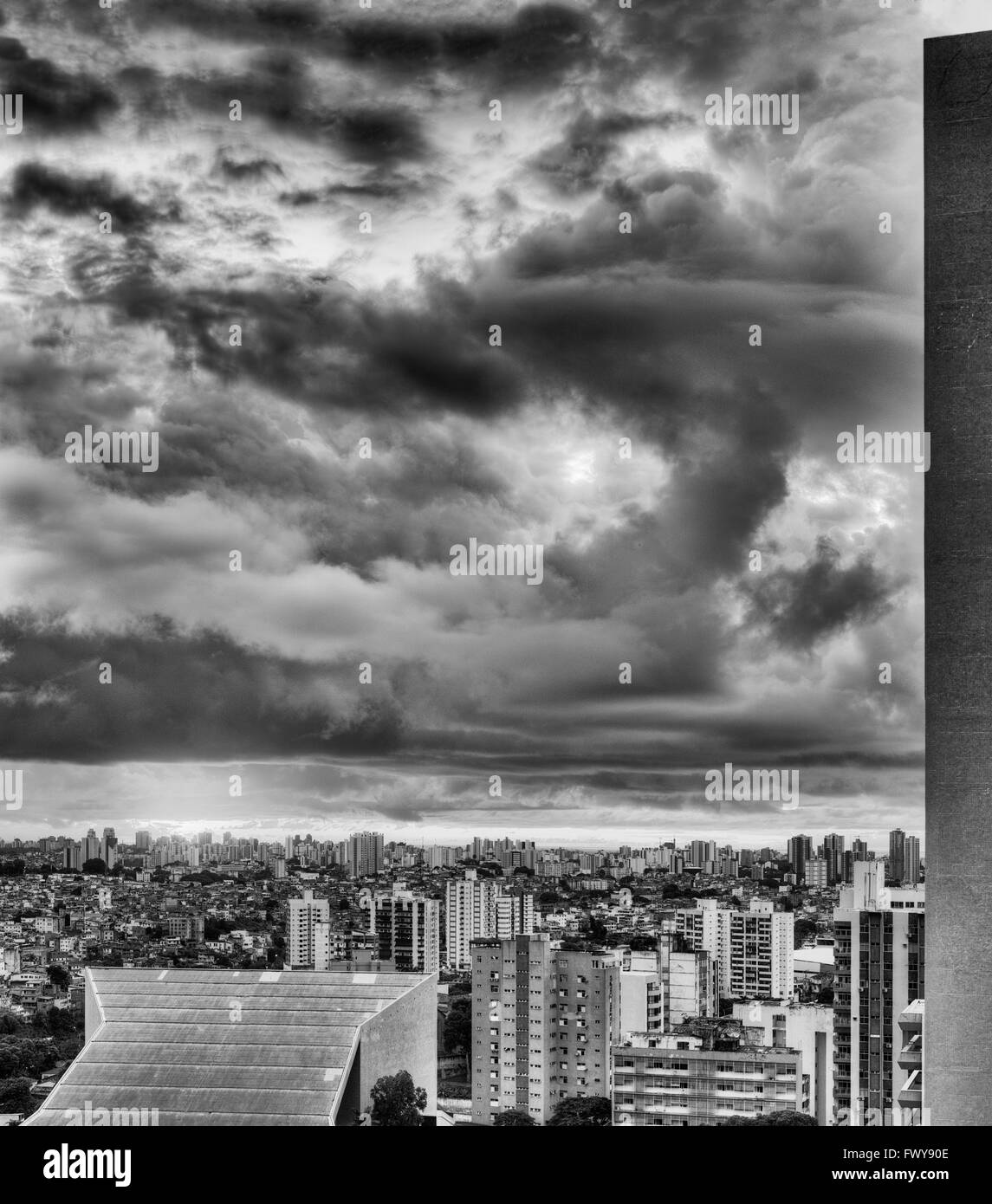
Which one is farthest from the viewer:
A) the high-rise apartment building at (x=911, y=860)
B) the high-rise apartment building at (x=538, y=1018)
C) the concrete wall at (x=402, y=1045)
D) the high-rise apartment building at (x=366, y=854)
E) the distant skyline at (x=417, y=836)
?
the high-rise apartment building at (x=366, y=854)

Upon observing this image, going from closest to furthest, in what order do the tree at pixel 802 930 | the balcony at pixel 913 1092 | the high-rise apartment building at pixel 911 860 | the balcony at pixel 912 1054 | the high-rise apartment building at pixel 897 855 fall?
the balcony at pixel 913 1092 → the balcony at pixel 912 1054 → the high-rise apartment building at pixel 911 860 → the high-rise apartment building at pixel 897 855 → the tree at pixel 802 930

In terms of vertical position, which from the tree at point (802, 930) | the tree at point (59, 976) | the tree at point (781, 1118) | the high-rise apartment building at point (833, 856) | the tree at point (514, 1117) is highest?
the high-rise apartment building at point (833, 856)

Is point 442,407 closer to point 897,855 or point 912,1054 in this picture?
point 897,855

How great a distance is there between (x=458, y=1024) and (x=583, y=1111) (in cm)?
87

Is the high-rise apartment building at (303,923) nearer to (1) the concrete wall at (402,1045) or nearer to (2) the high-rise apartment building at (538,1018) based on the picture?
(1) the concrete wall at (402,1045)

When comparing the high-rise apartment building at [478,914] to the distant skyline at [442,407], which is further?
the high-rise apartment building at [478,914]

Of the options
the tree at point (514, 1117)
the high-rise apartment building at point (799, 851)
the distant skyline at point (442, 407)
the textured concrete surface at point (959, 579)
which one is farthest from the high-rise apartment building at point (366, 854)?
the textured concrete surface at point (959, 579)

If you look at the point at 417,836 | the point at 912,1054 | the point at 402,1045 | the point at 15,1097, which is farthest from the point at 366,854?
the point at 912,1054

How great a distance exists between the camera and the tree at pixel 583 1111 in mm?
5238

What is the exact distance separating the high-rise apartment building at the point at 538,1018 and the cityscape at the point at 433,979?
11 millimetres

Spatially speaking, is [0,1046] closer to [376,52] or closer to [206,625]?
[206,625]

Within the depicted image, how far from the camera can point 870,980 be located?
575 cm
